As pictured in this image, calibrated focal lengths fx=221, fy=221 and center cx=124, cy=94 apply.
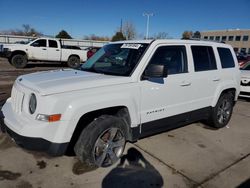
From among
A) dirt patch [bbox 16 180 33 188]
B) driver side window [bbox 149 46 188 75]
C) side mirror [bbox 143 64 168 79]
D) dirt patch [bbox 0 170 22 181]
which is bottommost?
dirt patch [bbox 16 180 33 188]

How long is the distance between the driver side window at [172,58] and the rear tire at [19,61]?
42.5ft

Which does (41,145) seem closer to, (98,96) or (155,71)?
(98,96)

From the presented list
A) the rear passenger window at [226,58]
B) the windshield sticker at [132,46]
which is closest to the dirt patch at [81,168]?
the windshield sticker at [132,46]

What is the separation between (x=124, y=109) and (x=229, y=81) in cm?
298

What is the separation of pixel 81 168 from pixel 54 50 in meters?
13.6

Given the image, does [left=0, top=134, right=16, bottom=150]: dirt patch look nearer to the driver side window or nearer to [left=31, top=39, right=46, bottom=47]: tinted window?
the driver side window

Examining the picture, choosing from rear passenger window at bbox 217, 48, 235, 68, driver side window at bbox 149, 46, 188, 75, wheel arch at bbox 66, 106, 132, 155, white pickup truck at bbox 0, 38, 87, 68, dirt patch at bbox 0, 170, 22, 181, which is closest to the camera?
dirt patch at bbox 0, 170, 22, 181

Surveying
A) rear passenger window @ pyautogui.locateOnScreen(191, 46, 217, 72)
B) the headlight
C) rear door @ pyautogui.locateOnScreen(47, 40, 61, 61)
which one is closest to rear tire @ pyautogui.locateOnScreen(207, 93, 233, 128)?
rear passenger window @ pyautogui.locateOnScreen(191, 46, 217, 72)

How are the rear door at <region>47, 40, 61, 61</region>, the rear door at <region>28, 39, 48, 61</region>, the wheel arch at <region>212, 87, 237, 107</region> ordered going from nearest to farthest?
1. the wheel arch at <region>212, 87, 237, 107</region>
2. the rear door at <region>28, 39, 48, 61</region>
3. the rear door at <region>47, 40, 61, 61</region>

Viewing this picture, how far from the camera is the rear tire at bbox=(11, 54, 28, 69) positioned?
1422 cm

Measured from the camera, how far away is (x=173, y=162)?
3549 mm

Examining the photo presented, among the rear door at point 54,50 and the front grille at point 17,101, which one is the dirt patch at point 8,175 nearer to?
the front grille at point 17,101

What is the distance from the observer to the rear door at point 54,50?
15336 mm

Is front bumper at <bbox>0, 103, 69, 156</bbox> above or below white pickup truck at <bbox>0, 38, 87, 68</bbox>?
below
